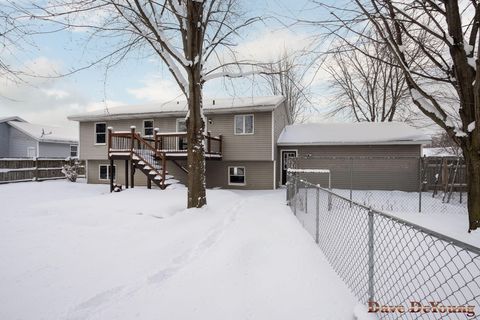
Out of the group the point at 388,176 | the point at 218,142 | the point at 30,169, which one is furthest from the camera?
the point at 30,169

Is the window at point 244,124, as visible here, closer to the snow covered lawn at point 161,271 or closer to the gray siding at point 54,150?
the snow covered lawn at point 161,271

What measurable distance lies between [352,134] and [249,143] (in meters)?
6.66

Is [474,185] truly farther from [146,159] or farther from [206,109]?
[206,109]

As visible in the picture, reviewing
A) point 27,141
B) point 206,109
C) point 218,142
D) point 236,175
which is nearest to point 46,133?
point 27,141

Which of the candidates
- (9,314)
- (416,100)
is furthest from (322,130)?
(9,314)

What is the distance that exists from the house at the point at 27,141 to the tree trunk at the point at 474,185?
105 feet

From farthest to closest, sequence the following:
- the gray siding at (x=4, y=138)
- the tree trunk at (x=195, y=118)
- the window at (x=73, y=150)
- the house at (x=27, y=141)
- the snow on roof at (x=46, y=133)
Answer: the window at (x=73, y=150) < the gray siding at (x=4, y=138) < the house at (x=27, y=141) < the snow on roof at (x=46, y=133) < the tree trunk at (x=195, y=118)

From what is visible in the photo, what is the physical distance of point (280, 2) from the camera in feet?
20.2

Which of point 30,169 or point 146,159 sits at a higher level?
point 146,159

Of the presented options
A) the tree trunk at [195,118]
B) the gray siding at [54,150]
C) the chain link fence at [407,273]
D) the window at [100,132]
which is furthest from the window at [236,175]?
the gray siding at [54,150]

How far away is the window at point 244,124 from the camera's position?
16.8 metres

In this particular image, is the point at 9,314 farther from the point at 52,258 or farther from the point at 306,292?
the point at 306,292

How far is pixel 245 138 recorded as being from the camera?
16.7 m

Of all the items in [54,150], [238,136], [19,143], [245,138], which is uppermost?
[19,143]
